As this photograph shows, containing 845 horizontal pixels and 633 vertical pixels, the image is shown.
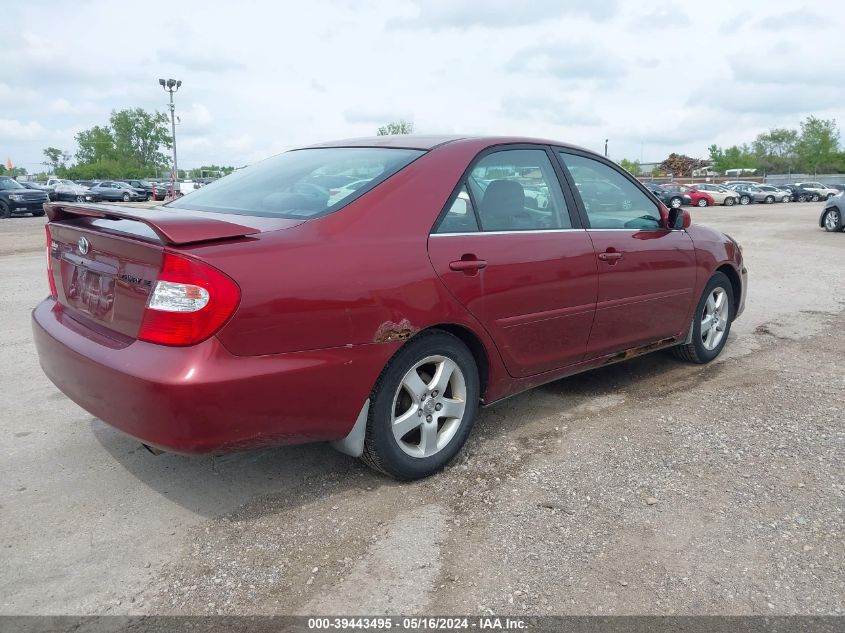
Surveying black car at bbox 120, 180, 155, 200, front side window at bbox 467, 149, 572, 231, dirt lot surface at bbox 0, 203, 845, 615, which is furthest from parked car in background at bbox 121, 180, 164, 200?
front side window at bbox 467, 149, 572, 231

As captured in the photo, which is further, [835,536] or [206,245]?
[835,536]

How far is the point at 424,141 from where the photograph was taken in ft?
11.8

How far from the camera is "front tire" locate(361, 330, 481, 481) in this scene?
2.99 m

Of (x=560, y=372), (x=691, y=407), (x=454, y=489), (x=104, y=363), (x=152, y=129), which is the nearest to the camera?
(x=104, y=363)

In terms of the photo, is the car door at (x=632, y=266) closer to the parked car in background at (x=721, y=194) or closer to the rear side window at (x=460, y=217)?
the rear side window at (x=460, y=217)

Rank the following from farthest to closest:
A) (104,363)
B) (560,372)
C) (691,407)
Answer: (691,407) → (560,372) → (104,363)

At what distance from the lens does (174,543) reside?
8.92 ft

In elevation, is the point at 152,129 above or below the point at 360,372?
above

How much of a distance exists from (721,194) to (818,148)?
58.7 meters

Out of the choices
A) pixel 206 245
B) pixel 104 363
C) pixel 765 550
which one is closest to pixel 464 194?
pixel 206 245

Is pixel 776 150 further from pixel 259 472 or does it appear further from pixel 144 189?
pixel 259 472

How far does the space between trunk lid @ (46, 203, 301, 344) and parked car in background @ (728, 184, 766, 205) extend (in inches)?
1892

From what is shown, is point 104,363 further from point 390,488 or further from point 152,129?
point 152,129

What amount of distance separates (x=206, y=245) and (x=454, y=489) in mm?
1542
